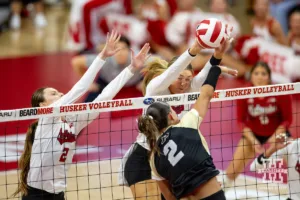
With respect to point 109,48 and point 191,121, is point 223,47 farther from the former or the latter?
point 109,48

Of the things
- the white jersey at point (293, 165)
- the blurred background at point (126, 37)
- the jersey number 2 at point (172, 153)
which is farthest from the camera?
the blurred background at point (126, 37)

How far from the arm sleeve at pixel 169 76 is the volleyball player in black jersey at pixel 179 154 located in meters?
0.78

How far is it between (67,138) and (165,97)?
1.00m

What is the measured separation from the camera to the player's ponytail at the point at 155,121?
20.9 ft

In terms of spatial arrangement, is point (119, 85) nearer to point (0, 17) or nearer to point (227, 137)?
point (227, 137)

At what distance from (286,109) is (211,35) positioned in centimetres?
204

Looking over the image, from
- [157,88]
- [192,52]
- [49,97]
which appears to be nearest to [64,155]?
[49,97]

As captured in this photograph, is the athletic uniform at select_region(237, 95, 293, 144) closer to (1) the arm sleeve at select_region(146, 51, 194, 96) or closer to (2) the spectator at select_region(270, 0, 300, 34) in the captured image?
(1) the arm sleeve at select_region(146, 51, 194, 96)

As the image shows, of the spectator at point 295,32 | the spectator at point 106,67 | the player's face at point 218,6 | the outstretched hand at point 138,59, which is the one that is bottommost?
the outstretched hand at point 138,59

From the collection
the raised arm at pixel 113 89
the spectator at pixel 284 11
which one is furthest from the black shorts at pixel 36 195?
the spectator at pixel 284 11

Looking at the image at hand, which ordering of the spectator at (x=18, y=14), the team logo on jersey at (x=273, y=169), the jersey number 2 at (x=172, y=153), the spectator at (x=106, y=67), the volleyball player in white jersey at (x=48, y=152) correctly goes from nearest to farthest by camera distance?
the jersey number 2 at (x=172, y=153) < the volleyball player in white jersey at (x=48, y=152) < the team logo on jersey at (x=273, y=169) < the spectator at (x=106, y=67) < the spectator at (x=18, y=14)

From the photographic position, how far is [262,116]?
8930 mm

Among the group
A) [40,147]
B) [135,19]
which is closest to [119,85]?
[40,147]

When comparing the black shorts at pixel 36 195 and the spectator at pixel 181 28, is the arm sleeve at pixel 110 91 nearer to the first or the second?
the black shorts at pixel 36 195
